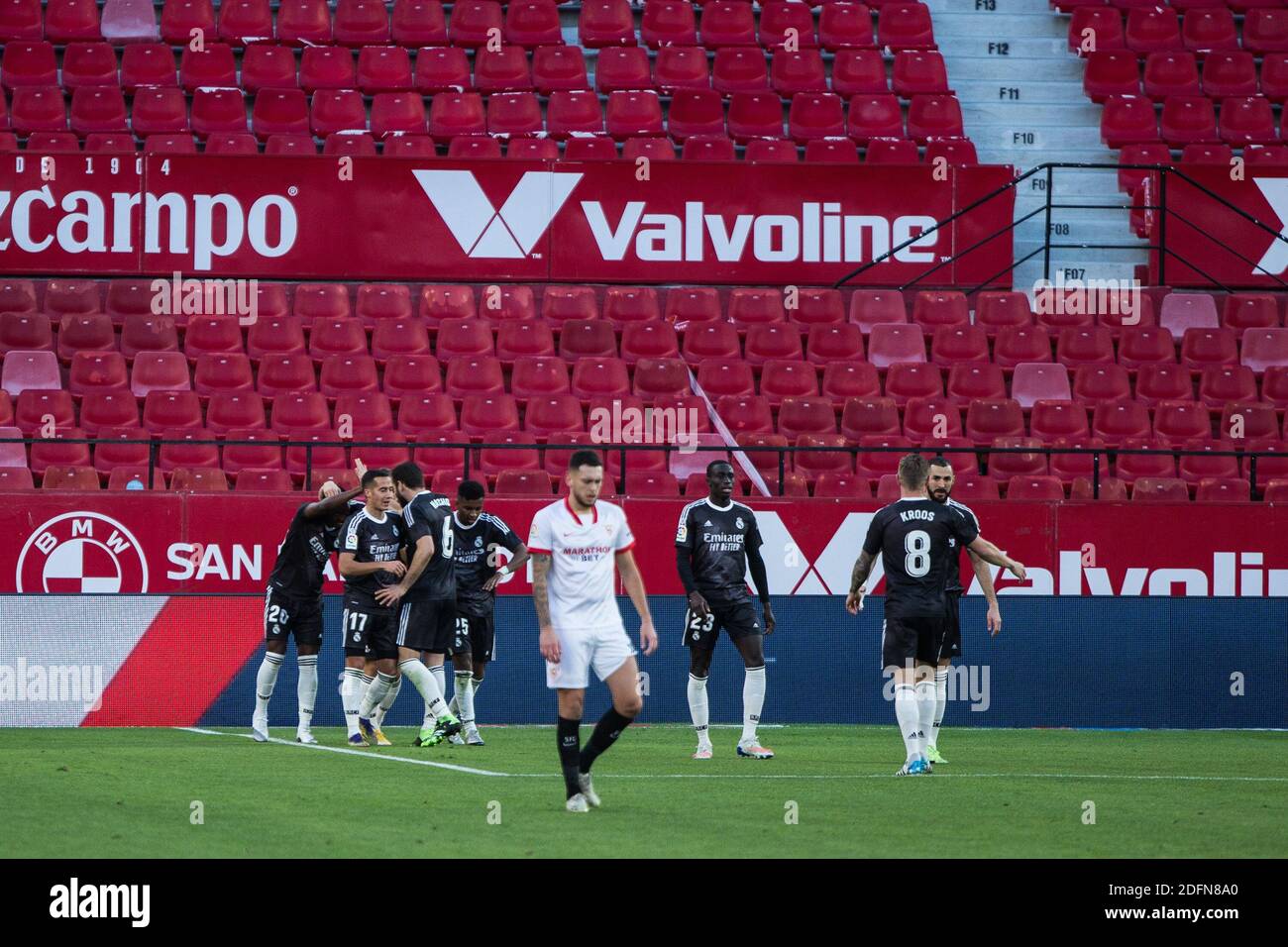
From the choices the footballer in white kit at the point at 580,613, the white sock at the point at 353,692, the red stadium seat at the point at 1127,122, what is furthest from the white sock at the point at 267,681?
the red stadium seat at the point at 1127,122

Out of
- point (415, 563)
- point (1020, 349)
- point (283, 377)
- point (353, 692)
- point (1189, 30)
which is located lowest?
point (353, 692)

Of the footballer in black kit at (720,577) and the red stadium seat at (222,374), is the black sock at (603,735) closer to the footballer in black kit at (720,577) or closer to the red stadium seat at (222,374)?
the footballer in black kit at (720,577)

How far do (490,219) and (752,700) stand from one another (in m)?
9.92

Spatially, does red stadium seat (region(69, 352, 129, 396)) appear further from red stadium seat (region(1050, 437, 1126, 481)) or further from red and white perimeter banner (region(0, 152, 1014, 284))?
red stadium seat (region(1050, 437, 1126, 481))

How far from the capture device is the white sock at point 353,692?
592 inches

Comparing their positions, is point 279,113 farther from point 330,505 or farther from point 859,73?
point 330,505

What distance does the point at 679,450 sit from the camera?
18922mm

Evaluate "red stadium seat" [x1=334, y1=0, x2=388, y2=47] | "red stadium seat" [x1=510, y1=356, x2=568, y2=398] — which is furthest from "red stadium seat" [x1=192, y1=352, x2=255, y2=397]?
"red stadium seat" [x1=334, y1=0, x2=388, y2=47]

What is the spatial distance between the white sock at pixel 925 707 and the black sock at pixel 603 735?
317cm

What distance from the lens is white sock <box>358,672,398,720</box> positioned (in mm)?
15242

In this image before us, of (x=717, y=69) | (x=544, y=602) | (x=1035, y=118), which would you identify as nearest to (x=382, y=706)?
(x=544, y=602)

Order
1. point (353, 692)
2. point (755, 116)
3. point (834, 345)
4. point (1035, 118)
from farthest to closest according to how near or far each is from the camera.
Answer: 1. point (1035, 118)
2. point (755, 116)
3. point (834, 345)
4. point (353, 692)
